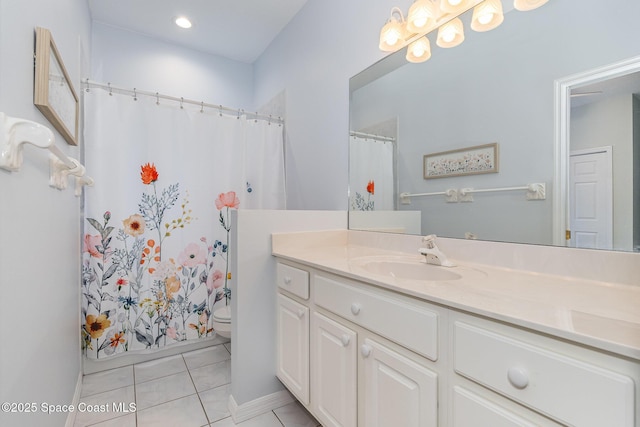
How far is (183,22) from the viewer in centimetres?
241

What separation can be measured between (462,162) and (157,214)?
1831mm

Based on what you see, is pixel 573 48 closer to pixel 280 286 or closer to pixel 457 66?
pixel 457 66

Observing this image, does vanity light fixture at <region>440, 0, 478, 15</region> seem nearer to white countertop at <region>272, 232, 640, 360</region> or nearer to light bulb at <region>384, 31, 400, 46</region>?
light bulb at <region>384, 31, 400, 46</region>

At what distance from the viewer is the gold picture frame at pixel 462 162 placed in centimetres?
118

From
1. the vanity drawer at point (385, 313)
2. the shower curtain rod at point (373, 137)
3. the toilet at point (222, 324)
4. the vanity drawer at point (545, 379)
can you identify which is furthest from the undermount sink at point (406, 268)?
the toilet at point (222, 324)

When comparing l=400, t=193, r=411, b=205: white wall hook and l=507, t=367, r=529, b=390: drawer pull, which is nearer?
l=507, t=367, r=529, b=390: drawer pull

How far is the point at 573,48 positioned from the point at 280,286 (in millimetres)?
1433

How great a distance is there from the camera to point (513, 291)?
2.60 feet

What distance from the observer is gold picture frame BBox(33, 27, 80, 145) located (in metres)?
0.92

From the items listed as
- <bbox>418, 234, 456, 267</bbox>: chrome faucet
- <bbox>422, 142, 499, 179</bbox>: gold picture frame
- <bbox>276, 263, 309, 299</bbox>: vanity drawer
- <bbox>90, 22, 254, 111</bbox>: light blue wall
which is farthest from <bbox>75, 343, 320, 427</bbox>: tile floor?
<bbox>90, 22, 254, 111</bbox>: light blue wall

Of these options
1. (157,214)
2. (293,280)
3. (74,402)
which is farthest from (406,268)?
(74,402)

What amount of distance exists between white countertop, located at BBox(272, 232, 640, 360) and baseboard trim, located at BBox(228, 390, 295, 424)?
808mm

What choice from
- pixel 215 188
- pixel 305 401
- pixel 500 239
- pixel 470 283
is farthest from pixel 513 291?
pixel 215 188

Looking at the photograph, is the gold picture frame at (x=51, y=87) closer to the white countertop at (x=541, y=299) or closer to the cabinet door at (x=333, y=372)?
the white countertop at (x=541, y=299)
